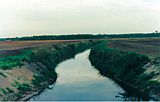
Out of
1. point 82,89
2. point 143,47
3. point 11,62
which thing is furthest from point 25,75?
point 143,47

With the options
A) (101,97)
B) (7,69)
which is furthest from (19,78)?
(101,97)

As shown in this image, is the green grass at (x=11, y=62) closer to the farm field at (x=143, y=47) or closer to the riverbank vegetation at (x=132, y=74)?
the riverbank vegetation at (x=132, y=74)

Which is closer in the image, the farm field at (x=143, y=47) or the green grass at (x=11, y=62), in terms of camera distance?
the green grass at (x=11, y=62)

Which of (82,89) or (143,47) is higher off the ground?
(143,47)

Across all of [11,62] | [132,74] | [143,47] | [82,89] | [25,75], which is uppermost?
[143,47]

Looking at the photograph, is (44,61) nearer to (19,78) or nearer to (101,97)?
(19,78)

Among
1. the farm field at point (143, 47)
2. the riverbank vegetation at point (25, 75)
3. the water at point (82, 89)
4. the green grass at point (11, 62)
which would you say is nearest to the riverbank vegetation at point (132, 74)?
the water at point (82, 89)

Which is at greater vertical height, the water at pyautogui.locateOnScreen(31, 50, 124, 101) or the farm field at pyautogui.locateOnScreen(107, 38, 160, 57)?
the farm field at pyautogui.locateOnScreen(107, 38, 160, 57)

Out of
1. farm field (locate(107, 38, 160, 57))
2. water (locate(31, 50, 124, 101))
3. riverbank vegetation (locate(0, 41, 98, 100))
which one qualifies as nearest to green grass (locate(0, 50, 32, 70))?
riverbank vegetation (locate(0, 41, 98, 100))

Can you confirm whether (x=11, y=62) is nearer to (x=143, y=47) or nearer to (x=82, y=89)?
(x=82, y=89)

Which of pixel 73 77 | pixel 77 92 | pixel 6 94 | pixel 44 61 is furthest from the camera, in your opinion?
pixel 44 61

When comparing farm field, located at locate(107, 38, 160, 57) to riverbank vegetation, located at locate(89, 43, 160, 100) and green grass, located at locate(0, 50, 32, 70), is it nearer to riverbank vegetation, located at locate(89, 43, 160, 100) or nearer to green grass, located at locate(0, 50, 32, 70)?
riverbank vegetation, located at locate(89, 43, 160, 100)
